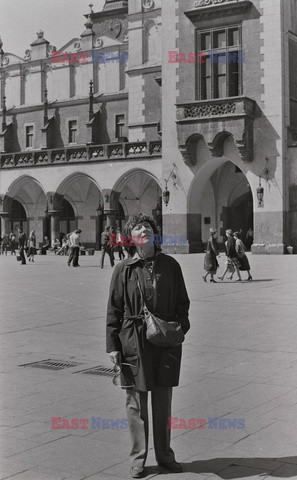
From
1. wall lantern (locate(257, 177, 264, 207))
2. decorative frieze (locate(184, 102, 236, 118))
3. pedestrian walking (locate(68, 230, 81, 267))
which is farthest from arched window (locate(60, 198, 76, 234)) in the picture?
pedestrian walking (locate(68, 230, 81, 267))

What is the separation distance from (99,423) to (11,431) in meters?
0.74

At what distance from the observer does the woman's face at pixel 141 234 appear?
513 cm

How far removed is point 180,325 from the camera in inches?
202

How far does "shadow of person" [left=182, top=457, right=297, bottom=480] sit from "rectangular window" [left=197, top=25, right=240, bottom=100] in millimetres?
31196

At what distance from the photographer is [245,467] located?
5.04 meters

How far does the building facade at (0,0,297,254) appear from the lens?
114 ft

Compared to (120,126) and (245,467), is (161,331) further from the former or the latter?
(120,126)

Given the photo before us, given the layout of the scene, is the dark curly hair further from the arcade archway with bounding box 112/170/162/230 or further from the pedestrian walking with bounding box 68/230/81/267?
the arcade archway with bounding box 112/170/162/230

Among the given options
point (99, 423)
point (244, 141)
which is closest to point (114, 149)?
point (244, 141)

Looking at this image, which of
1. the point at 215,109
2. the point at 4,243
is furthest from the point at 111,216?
the point at 215,109

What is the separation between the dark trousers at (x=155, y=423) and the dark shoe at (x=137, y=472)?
2.6 inches

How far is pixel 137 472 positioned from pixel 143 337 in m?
0.89
